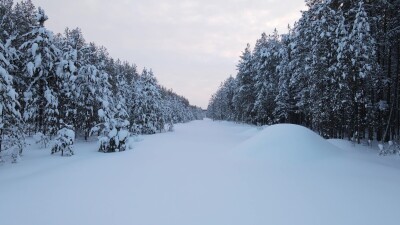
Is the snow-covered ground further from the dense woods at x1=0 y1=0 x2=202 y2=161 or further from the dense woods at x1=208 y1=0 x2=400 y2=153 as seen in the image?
the dense woods at x1=208 y1=0 x2=400 y2=153

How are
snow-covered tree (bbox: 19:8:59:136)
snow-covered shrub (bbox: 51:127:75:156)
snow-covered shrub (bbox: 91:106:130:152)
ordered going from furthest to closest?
snow-covered tree (bbox: 19:8:59:136)
snow-covered shrub (bbox: 91:106:130:152)
snow-covered shrub (bbox: 51:127:75:156)

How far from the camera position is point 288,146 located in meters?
13.4

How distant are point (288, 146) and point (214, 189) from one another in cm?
641

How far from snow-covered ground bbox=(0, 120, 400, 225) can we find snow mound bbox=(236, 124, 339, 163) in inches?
1.9

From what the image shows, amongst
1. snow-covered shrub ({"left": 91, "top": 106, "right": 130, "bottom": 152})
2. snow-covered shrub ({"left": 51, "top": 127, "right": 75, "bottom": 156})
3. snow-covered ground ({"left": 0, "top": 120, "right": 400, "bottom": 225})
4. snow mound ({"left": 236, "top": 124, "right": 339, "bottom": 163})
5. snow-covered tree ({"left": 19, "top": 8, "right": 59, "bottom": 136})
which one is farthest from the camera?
snow-covered tree ({"left": 19, "top": 8, "right": 59, "bottom": 136})

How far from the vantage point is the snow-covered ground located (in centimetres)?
617

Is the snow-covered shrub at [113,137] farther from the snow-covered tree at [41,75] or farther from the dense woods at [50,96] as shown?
the snow-covered tree at [41,75]

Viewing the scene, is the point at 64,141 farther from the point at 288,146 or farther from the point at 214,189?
the point at 288,146

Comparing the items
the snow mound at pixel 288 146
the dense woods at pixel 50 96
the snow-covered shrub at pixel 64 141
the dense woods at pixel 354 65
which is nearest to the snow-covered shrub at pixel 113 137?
the dense woods at pixel 50 96

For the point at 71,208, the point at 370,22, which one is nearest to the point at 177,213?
the point at 71,208

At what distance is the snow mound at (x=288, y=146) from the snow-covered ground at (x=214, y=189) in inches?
1.9

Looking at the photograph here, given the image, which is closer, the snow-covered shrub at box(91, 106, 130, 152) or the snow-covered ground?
the snow-covered ground

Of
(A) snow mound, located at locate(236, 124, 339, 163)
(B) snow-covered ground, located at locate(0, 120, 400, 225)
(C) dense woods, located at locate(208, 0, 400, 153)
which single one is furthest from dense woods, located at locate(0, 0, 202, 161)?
(C) dense woods, located at locate(208, 0, 400, 153)

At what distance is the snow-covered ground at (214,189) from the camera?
243 inches
